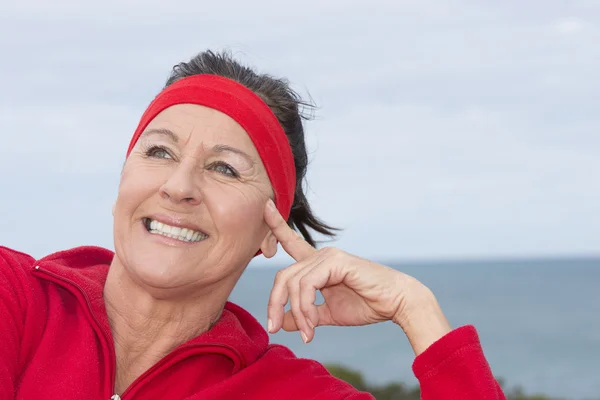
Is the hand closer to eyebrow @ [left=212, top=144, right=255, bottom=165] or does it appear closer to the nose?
eyebrow @ [left=212, top=144, right=255, bottom=165]

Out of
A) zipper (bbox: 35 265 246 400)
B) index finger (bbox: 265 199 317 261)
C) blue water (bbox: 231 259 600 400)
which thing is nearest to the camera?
zipper (bbox: 35 265 246 400)

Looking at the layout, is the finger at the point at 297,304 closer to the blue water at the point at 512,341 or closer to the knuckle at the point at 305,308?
the knuckle at the point at 305,308

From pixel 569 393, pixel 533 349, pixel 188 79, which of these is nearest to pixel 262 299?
pixel 533 349

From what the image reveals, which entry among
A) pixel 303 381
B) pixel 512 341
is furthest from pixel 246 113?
pixel 512 341

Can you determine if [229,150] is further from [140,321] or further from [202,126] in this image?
[140,321]

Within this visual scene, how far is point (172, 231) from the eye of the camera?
3.78 metres

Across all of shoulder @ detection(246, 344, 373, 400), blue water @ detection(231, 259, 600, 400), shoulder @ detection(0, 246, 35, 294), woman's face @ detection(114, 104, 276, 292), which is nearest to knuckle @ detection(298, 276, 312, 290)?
woman's face @ detection(114, 104, 276, 292)

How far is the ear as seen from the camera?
4.22 meters

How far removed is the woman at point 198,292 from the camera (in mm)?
3629

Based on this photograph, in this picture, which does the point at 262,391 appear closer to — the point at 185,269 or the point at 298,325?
the point at 298,325

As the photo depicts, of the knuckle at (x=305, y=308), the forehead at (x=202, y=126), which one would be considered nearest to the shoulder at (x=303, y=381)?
the knuckle at (x=305, y=308)

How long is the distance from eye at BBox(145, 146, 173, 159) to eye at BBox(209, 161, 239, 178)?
0.66 ft

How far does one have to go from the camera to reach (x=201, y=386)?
3.86 meters

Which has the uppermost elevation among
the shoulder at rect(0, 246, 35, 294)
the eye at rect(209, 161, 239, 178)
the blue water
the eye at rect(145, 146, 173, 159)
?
the eye at rect(145, 146, 173, 159)
